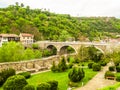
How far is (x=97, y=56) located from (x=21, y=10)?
2570 inches

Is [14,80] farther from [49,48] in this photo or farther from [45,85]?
[49,48]

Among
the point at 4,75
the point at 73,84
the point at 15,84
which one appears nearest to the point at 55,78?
the point at 73,84

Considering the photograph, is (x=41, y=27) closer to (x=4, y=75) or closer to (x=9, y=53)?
(x=9, y=53)

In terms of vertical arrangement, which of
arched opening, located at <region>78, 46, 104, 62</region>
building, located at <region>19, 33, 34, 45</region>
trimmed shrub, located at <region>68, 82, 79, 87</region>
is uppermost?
building, located at <region>19, 33, 34, 45</region>

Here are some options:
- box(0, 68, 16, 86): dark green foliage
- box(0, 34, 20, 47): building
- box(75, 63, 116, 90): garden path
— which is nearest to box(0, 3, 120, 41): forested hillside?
box(0, 34, 20, 47): building

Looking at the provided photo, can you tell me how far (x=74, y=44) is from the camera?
63.5 m

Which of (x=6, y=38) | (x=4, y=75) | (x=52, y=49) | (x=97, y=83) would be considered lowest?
(x=52, y=49)

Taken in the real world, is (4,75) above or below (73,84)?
above

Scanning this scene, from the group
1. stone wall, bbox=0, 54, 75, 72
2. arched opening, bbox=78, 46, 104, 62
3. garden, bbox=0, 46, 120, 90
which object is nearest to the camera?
garden, bbox=0, 46, 120, 90

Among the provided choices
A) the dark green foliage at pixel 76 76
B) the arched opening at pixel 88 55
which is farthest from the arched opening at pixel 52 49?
the dark green foliage at pixel 76 76

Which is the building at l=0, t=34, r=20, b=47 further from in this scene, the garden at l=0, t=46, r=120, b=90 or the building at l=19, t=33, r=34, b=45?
the garden at l=0, t=46, r=120, b=90

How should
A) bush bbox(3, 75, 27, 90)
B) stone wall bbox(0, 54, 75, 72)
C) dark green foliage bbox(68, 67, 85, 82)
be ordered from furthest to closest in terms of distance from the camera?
stone wall bbox(0, 54, 75, 72) < dark green foliage bbox(68, 67, 85, 82) < bush bbox(3, 75, 27, 90)

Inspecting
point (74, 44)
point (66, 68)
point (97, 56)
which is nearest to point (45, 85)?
point (66, 68)

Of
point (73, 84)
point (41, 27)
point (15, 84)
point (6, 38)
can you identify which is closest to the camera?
point (15, 84)
